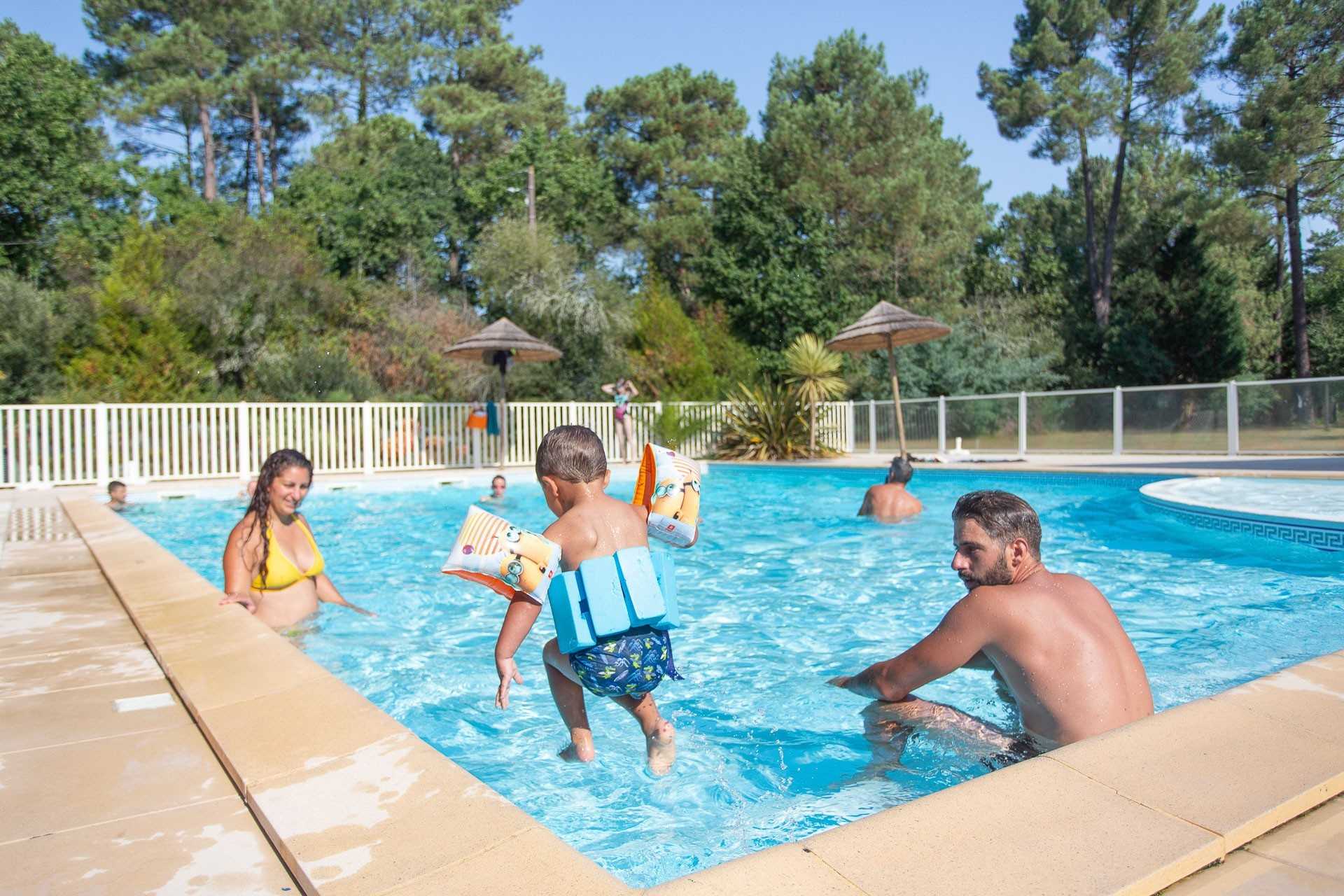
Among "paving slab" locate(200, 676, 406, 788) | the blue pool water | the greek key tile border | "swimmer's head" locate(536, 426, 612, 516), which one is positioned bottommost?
the blue pool water

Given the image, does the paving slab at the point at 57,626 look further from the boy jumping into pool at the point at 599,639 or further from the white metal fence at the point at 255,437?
the white metal fence at the point at 255,437

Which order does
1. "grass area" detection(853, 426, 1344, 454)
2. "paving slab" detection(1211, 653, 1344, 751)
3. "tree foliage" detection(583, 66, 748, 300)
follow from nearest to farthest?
1. "paving slab" detection(1211, 653, 1344, 751)
2. "grass area" detection(853, 426, 1344, 454)
3. "tree foliage" detection(583, 66, 748, 300)

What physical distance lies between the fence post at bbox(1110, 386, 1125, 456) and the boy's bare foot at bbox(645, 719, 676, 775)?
1462cm

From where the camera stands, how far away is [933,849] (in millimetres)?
1632

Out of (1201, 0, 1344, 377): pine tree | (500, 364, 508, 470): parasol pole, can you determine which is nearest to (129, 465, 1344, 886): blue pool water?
(500, 364, 508, 470): parasol pole

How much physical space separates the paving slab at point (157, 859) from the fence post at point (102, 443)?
44.0ft

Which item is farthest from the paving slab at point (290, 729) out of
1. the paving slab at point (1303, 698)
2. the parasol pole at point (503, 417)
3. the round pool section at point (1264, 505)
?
the parasol pole at point (503, 417)

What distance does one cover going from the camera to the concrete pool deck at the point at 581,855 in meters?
1.57

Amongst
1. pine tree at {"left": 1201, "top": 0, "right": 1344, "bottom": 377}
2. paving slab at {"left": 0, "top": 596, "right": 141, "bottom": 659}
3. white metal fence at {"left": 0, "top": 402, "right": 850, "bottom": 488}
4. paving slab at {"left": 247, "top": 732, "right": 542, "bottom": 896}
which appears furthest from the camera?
pine tree at {"left": 1201, "top": 0, "right": 1344, "bottom": 377}

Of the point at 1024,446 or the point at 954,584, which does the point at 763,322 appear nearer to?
the point at 1024,446

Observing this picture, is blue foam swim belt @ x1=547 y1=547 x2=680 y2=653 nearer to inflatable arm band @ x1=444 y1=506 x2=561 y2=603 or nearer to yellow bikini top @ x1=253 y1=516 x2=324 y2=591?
inflatable arm band @ x1=444 y1=506 x2=561 y2=603

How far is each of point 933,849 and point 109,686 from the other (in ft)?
8.69

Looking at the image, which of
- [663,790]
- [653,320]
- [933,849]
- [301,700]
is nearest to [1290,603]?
[663,790]

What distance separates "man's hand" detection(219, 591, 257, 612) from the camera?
4055 millimetres
